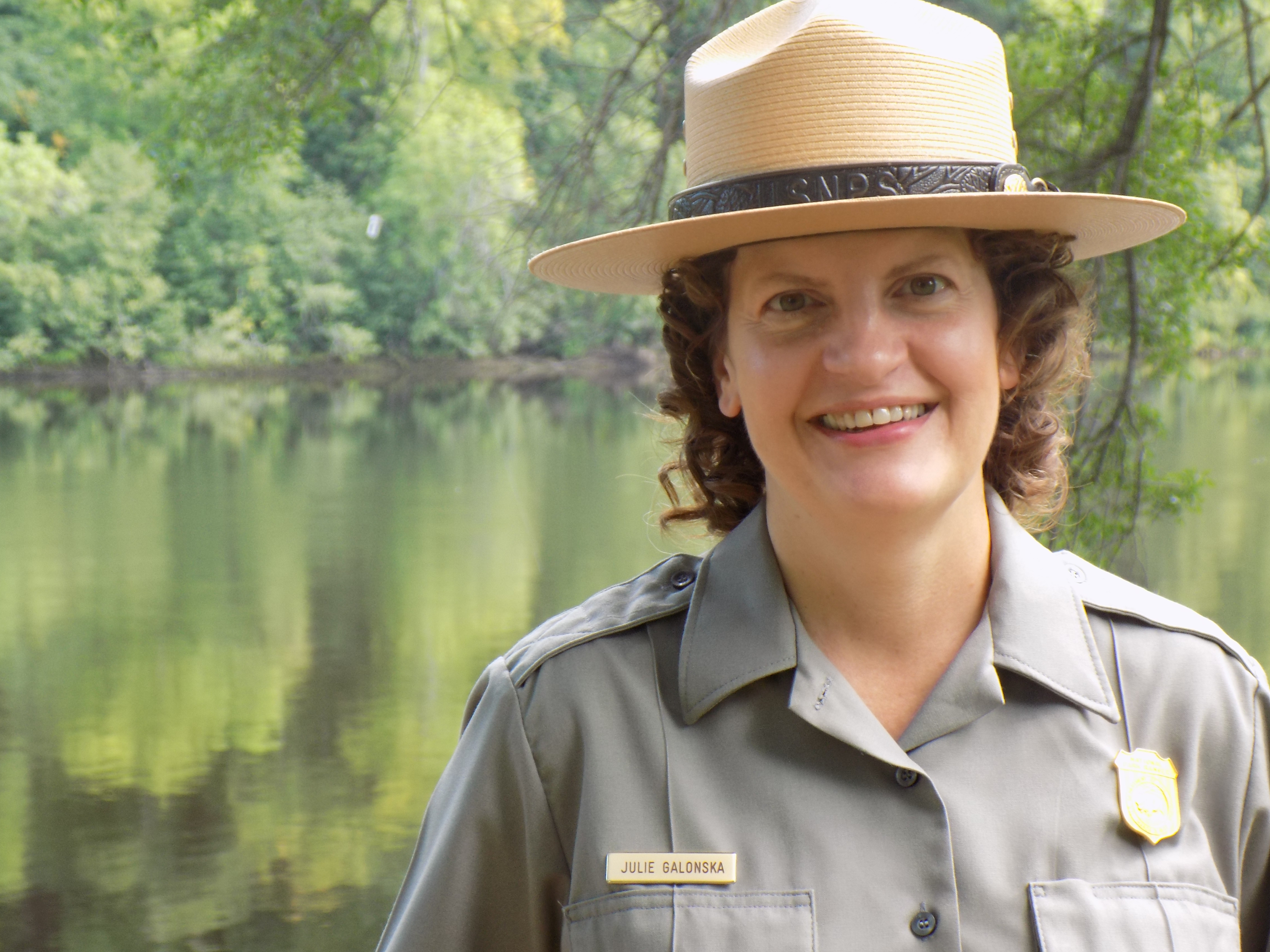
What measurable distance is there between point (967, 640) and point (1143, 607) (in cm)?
16

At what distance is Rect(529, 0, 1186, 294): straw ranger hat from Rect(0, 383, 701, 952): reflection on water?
2.25ft

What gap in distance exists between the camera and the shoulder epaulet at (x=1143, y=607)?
129 centimetres

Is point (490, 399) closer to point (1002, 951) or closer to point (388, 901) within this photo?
point (388, 901)

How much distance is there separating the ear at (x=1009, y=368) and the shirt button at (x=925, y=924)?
1.67ft

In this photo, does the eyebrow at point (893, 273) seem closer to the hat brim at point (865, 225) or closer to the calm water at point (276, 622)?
the hat brim at point (865, 225)

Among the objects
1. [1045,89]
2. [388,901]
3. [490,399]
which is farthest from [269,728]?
[490,399]

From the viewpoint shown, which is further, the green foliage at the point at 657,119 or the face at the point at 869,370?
the green foliage at the point at 657,119

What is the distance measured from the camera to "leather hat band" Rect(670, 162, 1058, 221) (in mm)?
1234

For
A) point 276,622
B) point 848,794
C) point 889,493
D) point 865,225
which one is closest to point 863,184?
point 865,225

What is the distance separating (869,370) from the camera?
1231 mm

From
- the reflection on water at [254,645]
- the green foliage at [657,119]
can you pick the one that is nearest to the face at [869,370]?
the reflection on water at [254,645]

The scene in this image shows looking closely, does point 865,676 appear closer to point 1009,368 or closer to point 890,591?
point 890,591

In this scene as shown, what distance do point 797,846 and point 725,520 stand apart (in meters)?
0.45

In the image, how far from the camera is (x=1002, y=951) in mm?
1178
